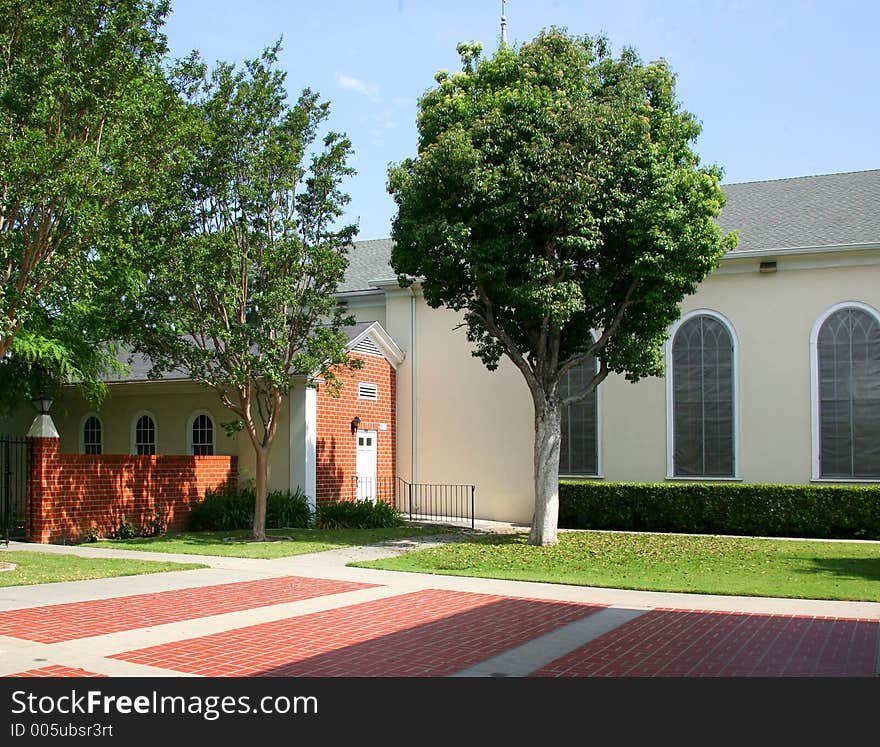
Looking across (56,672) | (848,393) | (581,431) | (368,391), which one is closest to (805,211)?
(848,393)

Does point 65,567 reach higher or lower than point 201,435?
lower

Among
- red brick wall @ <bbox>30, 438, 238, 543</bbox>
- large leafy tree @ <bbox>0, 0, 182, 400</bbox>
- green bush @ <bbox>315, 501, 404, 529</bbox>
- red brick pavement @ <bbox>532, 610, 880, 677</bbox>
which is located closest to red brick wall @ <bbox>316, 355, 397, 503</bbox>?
green bush @ <bbox>315, 501, 404, 529</bbox>

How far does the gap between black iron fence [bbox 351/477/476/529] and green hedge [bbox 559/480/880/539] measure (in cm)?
356

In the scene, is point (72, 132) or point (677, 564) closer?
point (72, 132)

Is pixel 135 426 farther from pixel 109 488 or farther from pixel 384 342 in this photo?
pixel 384 342

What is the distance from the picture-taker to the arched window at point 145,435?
2497 cm

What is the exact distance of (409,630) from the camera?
31.2 ft

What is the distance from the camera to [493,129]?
17688mm

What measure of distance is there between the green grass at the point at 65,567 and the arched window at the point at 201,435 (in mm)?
8188

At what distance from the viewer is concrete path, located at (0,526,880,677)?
773 centimetres

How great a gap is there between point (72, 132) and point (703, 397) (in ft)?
54.2

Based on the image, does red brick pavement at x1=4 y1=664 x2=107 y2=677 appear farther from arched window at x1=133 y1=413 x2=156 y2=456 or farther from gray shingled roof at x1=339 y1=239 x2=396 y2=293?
gray shingled roof at x1=339 y1=239 x2=396 y2=293

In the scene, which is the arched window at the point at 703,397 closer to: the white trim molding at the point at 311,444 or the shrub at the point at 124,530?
the white trim molding at the point at 311,444
